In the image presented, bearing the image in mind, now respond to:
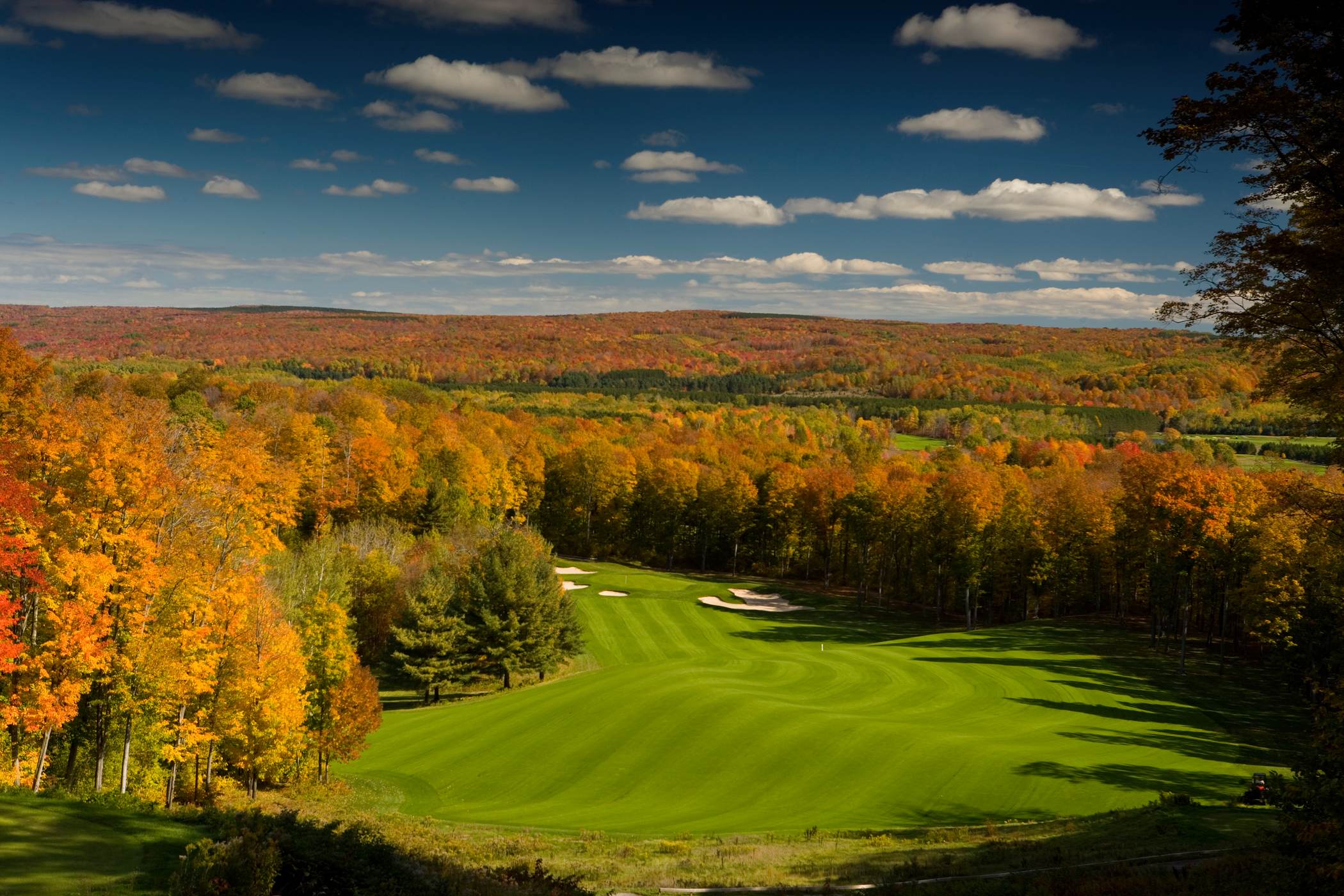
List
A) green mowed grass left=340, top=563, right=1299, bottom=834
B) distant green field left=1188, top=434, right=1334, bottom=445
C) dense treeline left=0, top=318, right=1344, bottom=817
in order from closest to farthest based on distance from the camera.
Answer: dense treeline left=0, top=318, right=1344, bottom=817, green mowed grass left=340, top=563, right=1299, bottom=834, distant green field left=1188, top=434, right=1334, bottom=445

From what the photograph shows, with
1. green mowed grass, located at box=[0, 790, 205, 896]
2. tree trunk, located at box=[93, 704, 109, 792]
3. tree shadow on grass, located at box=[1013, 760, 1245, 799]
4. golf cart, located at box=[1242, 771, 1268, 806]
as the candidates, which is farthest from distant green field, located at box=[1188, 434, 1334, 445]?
green mowed grass, located at box=[0, 790, 205, 896]

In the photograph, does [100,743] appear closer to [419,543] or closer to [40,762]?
[40,762]

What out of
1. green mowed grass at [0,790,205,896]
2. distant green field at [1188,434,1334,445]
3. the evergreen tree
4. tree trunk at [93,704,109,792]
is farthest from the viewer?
distant green field at [1188,434,1334,445]

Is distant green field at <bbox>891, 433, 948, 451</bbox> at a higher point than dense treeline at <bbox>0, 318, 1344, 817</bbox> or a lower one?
higher

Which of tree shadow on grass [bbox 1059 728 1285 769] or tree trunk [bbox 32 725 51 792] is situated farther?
tree shadow on grass [bbox 1059 728 1285 769]

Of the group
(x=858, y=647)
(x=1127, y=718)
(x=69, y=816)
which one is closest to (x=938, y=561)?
(x=858, y=647)

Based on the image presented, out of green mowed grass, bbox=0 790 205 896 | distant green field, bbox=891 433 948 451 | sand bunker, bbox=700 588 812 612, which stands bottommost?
sand bunker, bbox=700 588 812 612

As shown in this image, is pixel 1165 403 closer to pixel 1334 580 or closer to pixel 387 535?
pixel 1334 580

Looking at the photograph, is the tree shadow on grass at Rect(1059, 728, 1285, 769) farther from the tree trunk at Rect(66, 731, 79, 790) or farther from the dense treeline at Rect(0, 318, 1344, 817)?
the tree trunk at Rect(66, 731, 79, 790)
